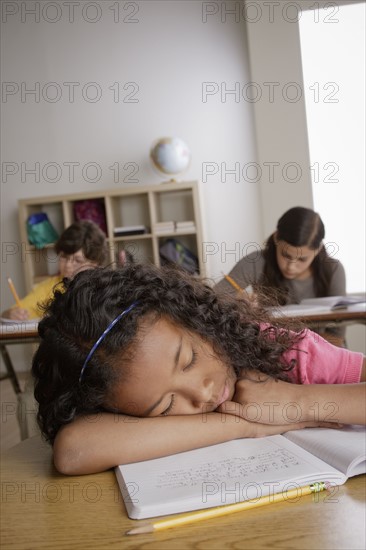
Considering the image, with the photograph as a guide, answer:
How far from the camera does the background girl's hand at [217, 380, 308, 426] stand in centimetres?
101

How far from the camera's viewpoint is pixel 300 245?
10.3 ft

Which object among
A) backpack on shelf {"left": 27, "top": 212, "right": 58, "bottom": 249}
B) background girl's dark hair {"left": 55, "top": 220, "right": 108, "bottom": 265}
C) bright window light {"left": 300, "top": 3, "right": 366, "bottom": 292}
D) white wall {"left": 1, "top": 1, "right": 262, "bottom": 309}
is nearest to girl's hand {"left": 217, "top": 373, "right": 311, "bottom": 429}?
background girl's dark hair {"left": 55, "top": 220, "right": 108, "bottom": 265}

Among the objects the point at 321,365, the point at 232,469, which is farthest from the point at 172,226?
the point at 232,469

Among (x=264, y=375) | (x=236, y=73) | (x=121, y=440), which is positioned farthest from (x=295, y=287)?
(x=236, y=73)

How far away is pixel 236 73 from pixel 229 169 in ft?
2.60

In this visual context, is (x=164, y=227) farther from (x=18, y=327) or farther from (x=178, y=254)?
(x=18, y=327)

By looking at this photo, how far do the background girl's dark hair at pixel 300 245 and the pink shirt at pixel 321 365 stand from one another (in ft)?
5.60

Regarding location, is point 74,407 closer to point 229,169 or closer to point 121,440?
point 121,440

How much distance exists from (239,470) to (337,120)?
444cm

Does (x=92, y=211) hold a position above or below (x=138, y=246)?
above

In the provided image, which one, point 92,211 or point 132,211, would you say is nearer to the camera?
point 92,211

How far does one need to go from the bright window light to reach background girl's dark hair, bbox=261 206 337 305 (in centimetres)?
160

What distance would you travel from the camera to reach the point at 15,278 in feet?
19.7

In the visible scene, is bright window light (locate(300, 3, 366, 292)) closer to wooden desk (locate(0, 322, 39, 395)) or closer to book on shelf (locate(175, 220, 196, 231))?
book on shelf (locate(175, 220, 196, 231))
